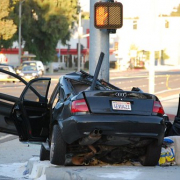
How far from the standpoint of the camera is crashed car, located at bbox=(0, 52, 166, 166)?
848 cm

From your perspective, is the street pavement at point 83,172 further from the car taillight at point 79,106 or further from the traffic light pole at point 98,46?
the traffic light pole at point 98,46

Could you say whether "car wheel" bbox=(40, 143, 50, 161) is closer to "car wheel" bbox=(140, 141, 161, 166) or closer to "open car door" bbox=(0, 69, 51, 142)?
"open car door" bbox=(0, 69, 51, 142)

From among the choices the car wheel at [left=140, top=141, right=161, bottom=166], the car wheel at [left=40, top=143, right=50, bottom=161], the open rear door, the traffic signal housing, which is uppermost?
the traffic signal housing

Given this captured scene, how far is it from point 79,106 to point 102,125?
1.33 feet

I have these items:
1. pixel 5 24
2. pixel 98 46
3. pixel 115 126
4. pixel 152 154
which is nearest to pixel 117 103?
pixel 115 126

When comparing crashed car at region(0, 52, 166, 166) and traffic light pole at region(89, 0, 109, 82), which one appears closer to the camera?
crashed car at region(0, 52, 166, 166)

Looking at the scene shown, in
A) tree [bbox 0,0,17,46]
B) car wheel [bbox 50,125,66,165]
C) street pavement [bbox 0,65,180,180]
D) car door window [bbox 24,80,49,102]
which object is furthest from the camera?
tree [bbox 0,0,17,46]

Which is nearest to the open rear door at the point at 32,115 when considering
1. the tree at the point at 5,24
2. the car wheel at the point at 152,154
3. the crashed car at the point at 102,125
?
the crashed car at the point at 102,125

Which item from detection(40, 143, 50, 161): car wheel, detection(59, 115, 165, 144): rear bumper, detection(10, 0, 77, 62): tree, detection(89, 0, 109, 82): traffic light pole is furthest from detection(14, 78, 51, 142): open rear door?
detection(10, 0, 77, 62): tree

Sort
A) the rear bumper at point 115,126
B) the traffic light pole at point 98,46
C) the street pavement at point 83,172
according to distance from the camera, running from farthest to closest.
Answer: the traffic light pole at point 98,46
the rear bumper at point 115,126
the street pavement at point 83,172

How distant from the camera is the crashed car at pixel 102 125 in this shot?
8477 mm

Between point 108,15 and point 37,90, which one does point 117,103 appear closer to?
point 37,90

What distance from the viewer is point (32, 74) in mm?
55031

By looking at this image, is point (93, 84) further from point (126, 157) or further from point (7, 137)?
point (7, 137)
